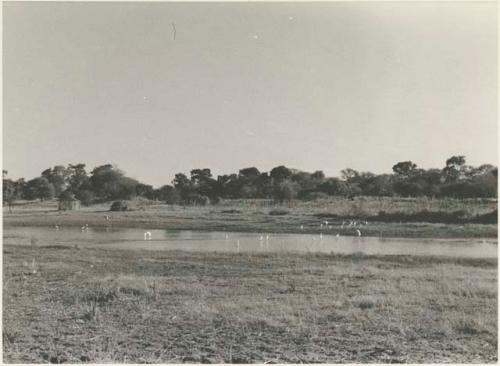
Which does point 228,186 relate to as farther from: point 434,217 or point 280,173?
point 434,217

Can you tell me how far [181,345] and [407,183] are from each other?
109ft

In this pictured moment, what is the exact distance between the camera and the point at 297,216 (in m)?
35.2

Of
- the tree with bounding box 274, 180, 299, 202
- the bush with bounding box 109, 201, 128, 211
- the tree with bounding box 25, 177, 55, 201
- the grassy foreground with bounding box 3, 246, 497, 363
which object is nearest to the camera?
the grassy foreground with bounding box 3, 246, 497, 363

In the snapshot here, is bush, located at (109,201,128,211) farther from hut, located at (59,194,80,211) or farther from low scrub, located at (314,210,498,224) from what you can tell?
low scrub, located at (314,210,498,224)

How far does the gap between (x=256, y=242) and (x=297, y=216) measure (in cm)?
1105

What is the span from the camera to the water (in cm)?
2152

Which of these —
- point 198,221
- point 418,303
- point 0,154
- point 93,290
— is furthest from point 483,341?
point 198,221

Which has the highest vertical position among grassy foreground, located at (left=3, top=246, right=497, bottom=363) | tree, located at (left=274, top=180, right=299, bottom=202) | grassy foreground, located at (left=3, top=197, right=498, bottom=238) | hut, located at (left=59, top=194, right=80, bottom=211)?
tree, located at (left=274, top=180, right=299, bottom=202)

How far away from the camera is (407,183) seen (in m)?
38.7

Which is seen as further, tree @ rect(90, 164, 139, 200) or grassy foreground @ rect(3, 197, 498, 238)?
tree @ rect(90, 164, 139, 200)

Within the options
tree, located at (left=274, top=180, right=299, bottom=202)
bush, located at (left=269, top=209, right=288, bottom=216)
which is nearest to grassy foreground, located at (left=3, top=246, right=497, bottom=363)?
bush, located at (left=269, top=209, right=288, bottom=216)

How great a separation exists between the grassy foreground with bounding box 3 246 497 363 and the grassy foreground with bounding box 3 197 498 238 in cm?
1169

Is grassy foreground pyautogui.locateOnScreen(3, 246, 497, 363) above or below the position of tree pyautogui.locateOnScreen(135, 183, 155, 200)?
below

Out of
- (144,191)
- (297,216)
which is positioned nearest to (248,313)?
(297,216)
